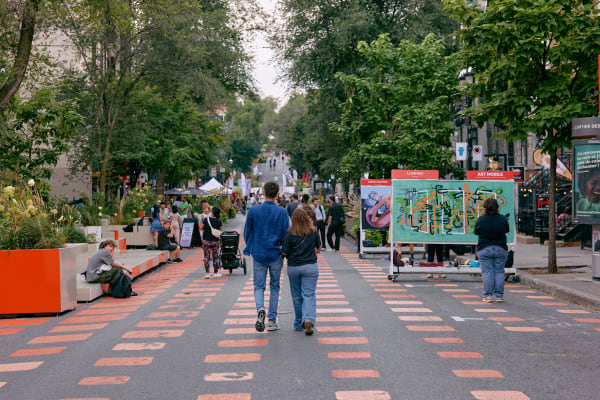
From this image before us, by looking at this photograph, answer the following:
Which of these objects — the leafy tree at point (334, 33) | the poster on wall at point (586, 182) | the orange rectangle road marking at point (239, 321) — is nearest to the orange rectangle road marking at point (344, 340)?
the orange rectangle road marking at point (239, 321)

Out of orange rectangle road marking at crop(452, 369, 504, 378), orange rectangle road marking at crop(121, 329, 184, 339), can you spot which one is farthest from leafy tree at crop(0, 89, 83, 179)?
orange rectangle road marking at crop(452, 369, 504, 378)

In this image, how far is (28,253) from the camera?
1123cm

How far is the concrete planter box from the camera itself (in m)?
11.2

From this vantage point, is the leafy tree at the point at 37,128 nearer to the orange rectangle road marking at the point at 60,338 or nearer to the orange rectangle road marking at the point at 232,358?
the orange rectangle road marking at the point at 60,338

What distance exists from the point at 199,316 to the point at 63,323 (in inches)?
79.3

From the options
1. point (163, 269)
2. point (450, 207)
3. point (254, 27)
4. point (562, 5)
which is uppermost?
point (254, 27)

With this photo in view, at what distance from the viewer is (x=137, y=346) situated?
8.38 metres

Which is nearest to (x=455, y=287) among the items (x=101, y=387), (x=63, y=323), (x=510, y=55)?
(x=510, y=55)

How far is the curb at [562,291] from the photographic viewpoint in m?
11.3

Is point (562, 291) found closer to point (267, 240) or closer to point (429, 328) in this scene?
point (429, 328)

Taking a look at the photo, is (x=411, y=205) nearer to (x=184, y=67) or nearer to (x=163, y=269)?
(x=163, y=269)

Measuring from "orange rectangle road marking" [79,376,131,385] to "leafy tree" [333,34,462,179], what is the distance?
19.9m

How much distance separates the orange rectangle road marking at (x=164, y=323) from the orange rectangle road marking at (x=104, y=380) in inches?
116

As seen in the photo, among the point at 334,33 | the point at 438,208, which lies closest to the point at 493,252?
the point at 438,208
